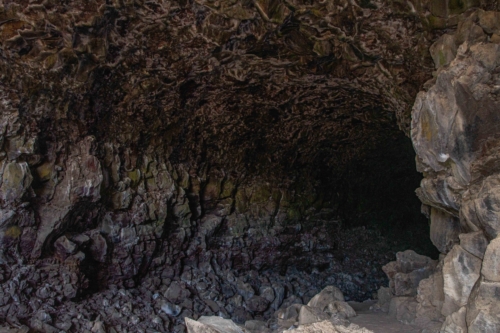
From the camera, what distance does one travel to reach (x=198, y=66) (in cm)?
712

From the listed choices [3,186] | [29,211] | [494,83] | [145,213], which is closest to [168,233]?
[145,213]

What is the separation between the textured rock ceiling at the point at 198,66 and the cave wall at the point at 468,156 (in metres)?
1.15

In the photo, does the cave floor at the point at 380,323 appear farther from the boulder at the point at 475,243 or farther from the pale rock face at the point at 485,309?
the pale rock face at the point at 485,309

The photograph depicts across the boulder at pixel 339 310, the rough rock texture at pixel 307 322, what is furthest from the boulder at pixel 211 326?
the boulder at pixel 339 310

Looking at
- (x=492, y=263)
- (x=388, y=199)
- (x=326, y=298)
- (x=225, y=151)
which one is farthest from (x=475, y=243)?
(x=388, y=199)

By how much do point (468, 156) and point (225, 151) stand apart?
7097mm

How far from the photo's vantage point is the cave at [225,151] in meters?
4.25

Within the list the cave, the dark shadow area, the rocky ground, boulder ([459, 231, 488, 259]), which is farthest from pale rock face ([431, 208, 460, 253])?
the dark shadow area

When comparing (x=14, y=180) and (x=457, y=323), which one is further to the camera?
(x=14, y=180)

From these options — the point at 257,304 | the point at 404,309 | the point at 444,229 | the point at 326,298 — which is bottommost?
the point at 257,304

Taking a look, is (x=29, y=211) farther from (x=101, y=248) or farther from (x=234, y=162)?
(x=234, y=162)

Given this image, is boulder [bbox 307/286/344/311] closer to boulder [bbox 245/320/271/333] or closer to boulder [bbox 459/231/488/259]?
boulder [bbox 245/320/271/333]

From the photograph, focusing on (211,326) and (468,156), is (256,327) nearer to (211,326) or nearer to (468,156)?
(211,326)

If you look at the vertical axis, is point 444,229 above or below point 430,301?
above
